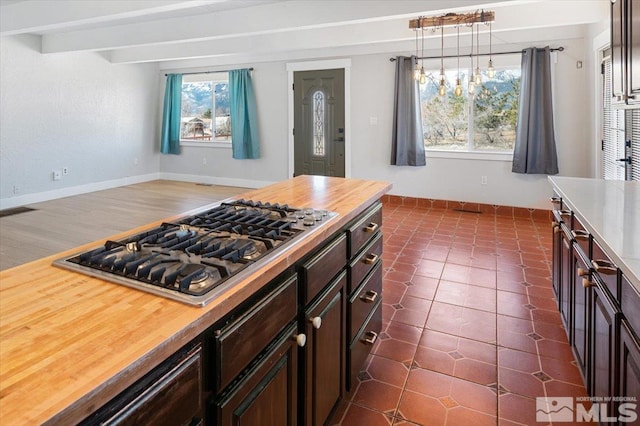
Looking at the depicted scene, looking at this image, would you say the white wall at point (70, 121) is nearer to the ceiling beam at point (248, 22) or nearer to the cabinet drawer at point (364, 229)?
the ceiling beam at point (248, 22)

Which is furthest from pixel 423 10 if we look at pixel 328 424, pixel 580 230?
pixel 328 424

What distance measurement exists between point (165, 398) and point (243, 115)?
750cm

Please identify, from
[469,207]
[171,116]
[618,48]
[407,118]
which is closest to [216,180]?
[171,116]

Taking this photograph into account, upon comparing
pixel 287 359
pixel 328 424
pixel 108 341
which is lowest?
pixel 328 424

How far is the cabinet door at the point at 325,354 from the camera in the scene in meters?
1.45

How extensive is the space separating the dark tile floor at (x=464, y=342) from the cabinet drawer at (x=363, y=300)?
37cm

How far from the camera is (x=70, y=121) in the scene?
23.9ft

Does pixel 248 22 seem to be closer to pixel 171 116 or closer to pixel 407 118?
pixel 407 118

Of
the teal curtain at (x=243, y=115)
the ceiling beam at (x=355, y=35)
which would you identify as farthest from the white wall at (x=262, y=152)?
the ceiling beam at (x=355, y=35)

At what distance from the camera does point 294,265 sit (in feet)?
4.49

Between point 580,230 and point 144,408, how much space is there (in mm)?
1988

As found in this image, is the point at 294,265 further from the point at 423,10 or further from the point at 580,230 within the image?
the point at 423,10

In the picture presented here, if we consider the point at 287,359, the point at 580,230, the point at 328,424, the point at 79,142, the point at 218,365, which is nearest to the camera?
the point at 218,365

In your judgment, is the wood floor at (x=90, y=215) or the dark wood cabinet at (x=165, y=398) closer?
the dark wood cabinet at (x=165, y=398)
